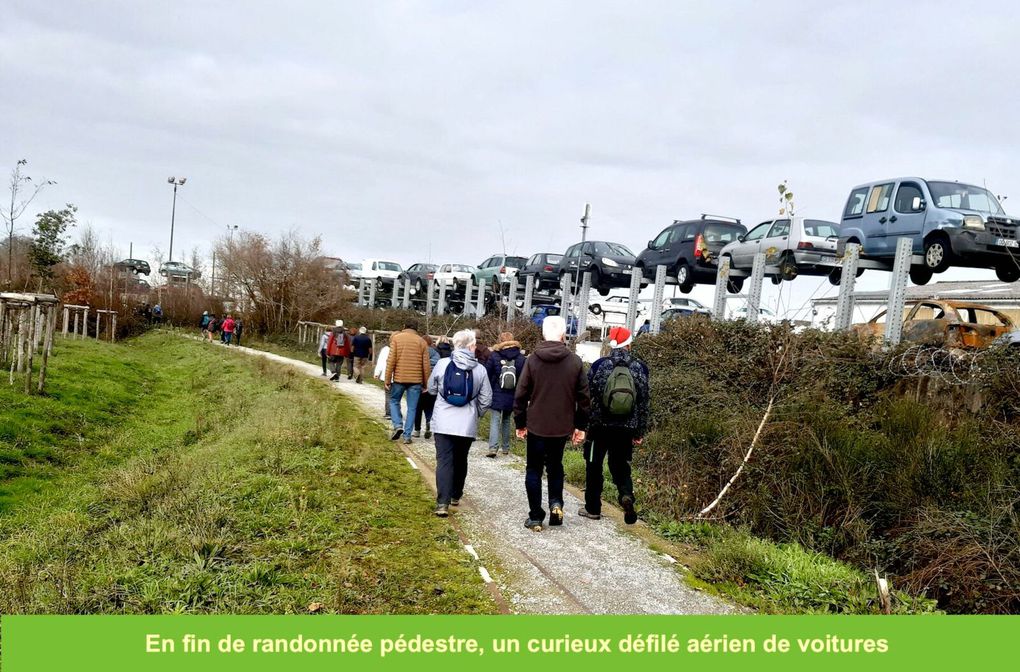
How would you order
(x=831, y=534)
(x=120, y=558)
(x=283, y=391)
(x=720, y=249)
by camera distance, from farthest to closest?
(x=720, y=249) < (x=283, y=391) < (x=831, y=534) < (x=120, y=558)

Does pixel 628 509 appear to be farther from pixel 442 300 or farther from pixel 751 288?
pixel 442 300

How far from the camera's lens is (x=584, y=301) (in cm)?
2045

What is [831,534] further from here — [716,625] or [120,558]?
[120,558]

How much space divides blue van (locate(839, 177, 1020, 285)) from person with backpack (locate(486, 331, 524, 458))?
759cm

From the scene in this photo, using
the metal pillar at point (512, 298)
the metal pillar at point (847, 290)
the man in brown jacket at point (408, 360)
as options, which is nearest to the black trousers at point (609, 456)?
the man in brown jacket at point (408, 360)

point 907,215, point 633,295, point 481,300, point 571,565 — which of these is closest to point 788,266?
point 907,215

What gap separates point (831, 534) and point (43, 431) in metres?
12.3

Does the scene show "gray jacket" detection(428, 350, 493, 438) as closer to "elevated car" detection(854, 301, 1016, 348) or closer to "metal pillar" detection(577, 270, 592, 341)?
"elevated car" detection(854, 301, 1016, 348)

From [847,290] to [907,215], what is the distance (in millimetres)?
1711

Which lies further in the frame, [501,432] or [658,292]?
[658,292]

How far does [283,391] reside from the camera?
51.6 ft

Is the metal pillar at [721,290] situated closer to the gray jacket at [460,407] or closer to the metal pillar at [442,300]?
the gray jacket at [460,407]

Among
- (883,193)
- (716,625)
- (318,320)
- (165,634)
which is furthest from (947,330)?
(318,320)

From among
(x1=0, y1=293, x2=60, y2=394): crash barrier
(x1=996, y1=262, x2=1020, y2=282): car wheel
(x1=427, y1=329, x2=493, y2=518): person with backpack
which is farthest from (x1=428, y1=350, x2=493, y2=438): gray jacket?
(x1=0, y1=293, x2=60, y2=394): crash barrier
